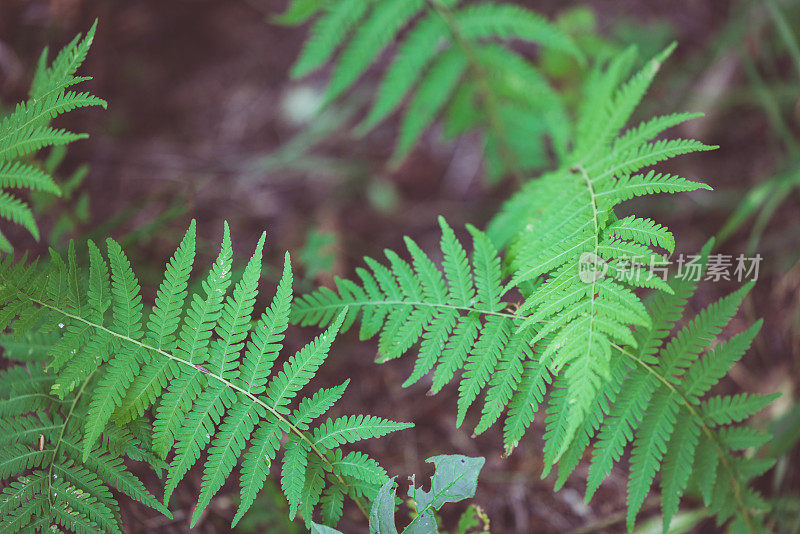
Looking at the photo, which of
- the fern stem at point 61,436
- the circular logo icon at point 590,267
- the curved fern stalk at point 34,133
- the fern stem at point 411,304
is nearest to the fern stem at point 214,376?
the fern stem at point 61,436

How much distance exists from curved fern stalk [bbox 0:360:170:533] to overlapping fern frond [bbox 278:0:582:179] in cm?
173

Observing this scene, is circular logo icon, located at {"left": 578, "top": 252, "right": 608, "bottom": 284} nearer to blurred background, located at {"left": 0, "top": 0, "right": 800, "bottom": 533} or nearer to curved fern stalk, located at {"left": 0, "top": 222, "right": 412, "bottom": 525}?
curved fern stalk, located at {"left": 0, "top": 222, "right": 412, "bottom": 525}

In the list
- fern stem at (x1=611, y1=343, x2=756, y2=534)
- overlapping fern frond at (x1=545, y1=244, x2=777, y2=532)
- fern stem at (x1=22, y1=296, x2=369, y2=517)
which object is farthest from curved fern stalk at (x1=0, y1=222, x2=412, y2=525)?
fern stem at (x1=611, y1=343, x2=756, y2=534)

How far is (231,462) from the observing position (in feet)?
5.42

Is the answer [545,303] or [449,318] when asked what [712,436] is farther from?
[449,318]

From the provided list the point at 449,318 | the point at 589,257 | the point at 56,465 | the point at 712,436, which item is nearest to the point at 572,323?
the point at 589,257

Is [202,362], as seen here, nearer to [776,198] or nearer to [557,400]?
[557,400]

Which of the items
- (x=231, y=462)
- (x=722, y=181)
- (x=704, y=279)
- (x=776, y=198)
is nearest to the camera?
(x=231, y=462)

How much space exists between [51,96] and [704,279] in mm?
3132

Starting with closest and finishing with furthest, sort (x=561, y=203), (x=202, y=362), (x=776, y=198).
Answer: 1. (x=202, y=362)
2. (x=561, y=203)
3. (x=776, y=198)

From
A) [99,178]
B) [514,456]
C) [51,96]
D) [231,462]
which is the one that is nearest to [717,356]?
[514,456]

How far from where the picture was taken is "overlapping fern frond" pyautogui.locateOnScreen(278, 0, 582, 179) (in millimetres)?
2643

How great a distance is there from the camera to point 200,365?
1.78 metres

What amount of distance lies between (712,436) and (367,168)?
2.61m
